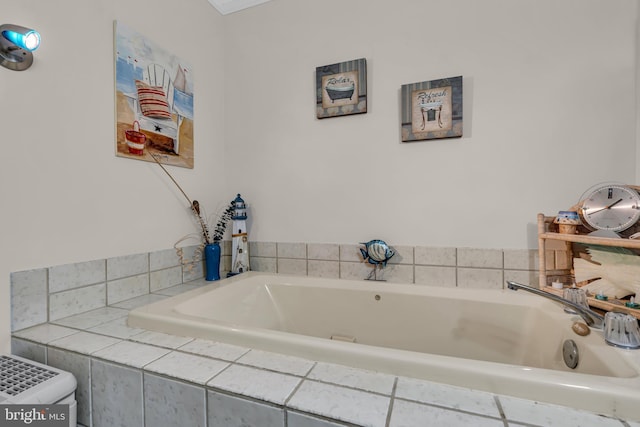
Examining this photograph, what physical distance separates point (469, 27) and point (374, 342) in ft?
5.28

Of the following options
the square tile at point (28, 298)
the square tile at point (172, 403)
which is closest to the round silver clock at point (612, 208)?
the square tile at point (172, 403)

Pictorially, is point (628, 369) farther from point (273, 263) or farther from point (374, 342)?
point (273, 263)

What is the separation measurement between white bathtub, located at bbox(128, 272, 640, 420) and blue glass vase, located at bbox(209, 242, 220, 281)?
16cm

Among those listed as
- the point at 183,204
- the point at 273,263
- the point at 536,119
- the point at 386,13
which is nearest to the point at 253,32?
the point at 386,13

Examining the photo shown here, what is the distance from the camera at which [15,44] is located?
0.85 meters

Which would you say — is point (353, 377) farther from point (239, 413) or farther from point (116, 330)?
point (116, 330)

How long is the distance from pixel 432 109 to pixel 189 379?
57.3 inches

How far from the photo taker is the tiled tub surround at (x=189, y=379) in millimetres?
540

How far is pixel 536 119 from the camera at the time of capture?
49.9 inches

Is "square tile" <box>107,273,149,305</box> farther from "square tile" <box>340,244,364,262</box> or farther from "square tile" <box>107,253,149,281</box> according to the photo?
"square tile" <box>340,244,364,262</box>

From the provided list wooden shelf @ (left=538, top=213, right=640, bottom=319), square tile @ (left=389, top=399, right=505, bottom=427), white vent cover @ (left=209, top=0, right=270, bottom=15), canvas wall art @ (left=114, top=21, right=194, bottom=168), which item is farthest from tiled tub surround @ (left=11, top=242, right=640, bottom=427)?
white vent cover @ (left=209, top=0, right=270, bottom=15)

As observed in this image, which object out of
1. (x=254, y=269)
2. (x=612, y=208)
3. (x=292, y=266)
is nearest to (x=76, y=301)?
(x=254, y=269)

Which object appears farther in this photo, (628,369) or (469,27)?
(469,27)

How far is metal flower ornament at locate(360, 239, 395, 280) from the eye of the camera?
4.68 feet
